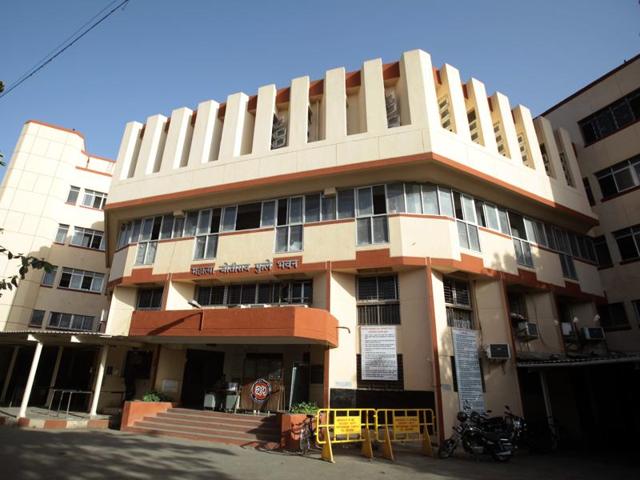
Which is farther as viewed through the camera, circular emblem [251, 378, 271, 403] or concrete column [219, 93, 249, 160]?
concrete column [219, 93, 249, 160]

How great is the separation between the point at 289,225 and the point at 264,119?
5489mm

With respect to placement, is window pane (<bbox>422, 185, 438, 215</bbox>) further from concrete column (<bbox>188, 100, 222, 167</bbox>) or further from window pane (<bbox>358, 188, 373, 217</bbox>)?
concrete column (<bbox>188, 100, 222, 167</bbox>)

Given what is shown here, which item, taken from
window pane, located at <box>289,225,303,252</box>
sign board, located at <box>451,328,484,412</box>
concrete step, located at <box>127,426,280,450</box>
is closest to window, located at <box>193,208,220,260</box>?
window pane, located at <box>289,225,303,252</box>

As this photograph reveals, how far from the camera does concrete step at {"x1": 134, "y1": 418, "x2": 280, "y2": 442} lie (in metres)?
11.9

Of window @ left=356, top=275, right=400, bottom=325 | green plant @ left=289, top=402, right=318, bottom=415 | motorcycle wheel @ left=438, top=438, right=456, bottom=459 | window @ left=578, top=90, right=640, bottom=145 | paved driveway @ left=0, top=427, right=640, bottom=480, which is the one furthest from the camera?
window @ left=578, top=90, right=640, bottom=145

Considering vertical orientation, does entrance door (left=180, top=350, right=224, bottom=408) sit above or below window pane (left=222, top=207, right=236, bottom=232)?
below

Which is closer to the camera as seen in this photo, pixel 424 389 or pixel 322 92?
pixel 424 389

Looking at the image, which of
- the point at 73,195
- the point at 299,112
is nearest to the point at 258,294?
the point at 299,112

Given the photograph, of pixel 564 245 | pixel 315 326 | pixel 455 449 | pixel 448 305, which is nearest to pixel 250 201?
pixel 315 326

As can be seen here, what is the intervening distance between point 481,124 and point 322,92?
24.3 ft

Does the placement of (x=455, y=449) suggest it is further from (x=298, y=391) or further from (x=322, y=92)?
(x=322, y=92)

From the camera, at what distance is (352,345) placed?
14133mm

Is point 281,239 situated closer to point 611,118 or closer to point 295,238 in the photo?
point 295,238

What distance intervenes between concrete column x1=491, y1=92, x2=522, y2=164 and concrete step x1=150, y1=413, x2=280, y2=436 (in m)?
15.3
